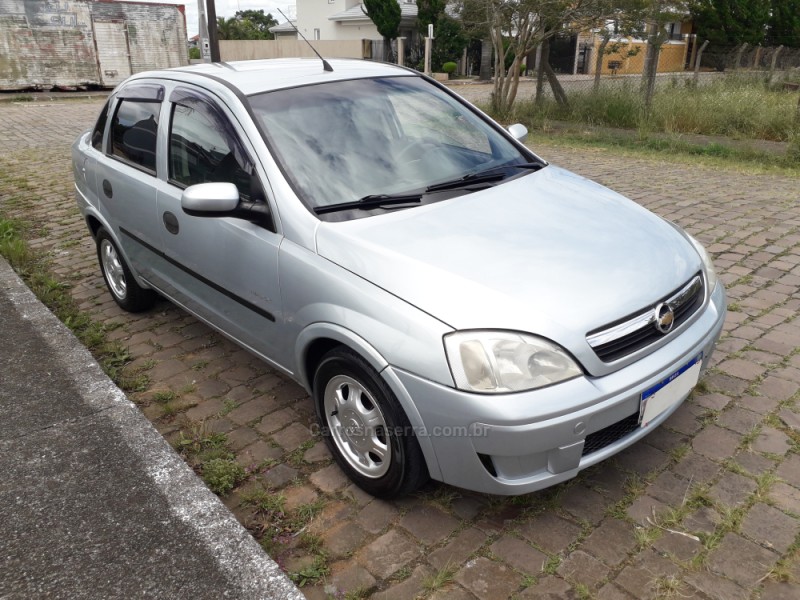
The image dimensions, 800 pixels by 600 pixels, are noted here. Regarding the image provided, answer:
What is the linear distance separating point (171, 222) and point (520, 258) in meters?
2.03

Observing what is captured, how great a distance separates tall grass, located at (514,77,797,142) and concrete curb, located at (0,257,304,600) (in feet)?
31.9

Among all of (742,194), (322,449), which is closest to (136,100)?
(322,449)

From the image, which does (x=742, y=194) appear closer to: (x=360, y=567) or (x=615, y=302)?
(x=615, y=302)

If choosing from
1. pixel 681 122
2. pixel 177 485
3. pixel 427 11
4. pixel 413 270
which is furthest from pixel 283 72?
pixel 427 11

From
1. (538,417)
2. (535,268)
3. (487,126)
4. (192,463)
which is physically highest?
(487,126)

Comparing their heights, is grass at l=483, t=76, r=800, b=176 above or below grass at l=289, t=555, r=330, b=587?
above

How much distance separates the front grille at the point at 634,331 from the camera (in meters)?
2.34

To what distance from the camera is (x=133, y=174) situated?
13.1 feet

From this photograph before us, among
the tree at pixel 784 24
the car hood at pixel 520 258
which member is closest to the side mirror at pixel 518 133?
the car hood at pixel 520 258

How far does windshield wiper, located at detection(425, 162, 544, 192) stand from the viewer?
3160 millimetres

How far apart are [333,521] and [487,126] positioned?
241 cm

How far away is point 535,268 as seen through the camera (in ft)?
8.20

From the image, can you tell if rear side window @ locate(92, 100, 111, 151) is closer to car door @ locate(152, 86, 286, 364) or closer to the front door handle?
car door @ locate(152, 86, 286, 364)

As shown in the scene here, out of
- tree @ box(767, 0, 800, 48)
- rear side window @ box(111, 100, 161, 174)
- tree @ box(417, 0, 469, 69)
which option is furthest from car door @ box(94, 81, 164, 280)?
tree @ box(767, 0, 800, 48)
